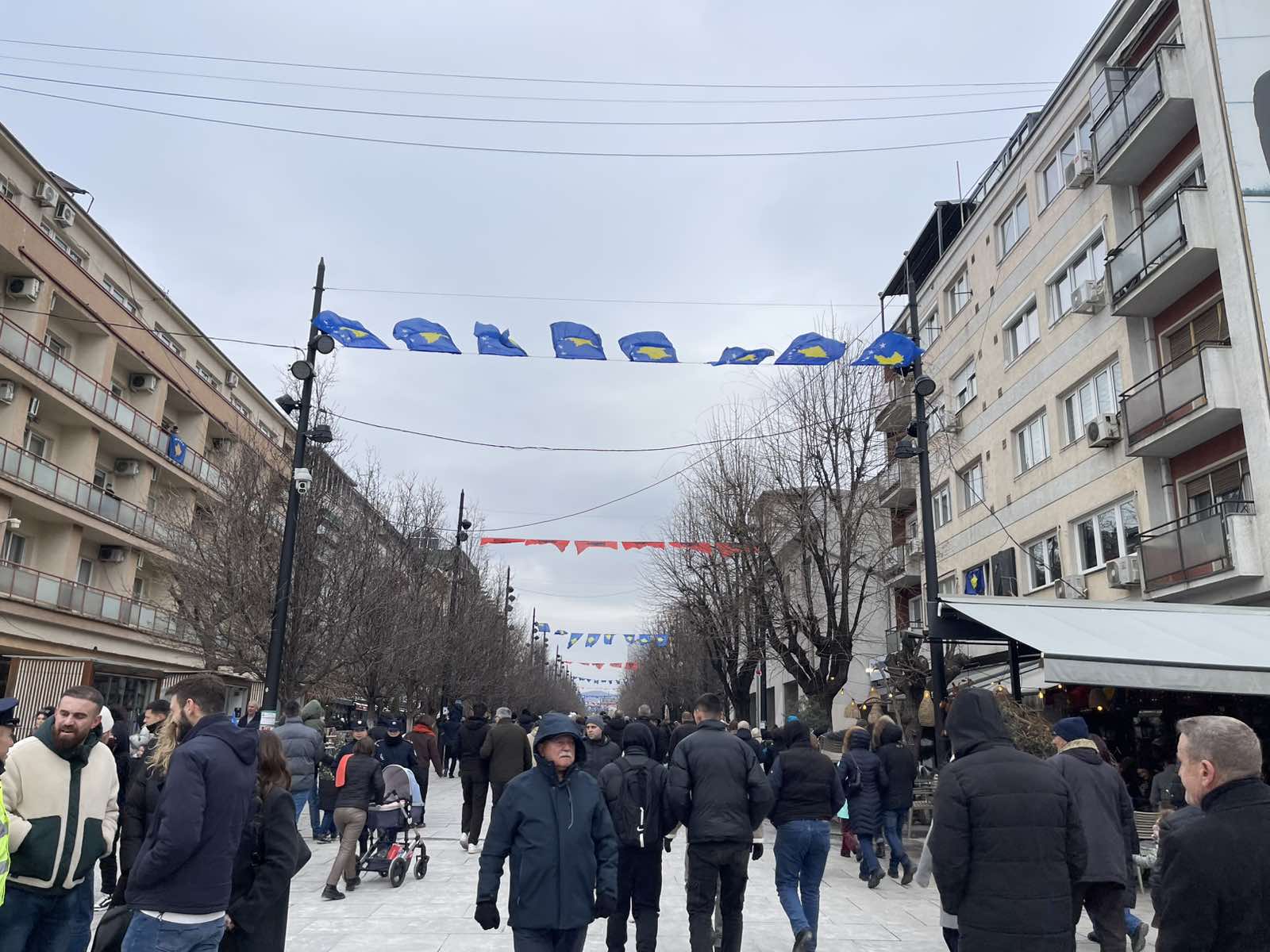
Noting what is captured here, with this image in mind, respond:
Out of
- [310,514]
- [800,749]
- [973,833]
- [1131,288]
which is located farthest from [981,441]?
[973,833]

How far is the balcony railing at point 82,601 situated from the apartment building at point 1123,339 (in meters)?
21.4

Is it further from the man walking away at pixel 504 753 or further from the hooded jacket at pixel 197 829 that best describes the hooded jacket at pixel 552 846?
the man walking away at pixel 504 753

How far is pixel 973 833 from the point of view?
4.52 metres

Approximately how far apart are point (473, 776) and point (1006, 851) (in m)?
9.73

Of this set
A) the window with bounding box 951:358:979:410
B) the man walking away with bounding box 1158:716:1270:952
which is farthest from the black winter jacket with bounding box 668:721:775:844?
the window with bounding box 951:358:979:410

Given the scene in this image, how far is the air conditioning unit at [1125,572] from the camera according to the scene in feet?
60.6

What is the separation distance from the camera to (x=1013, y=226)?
84.9 ft

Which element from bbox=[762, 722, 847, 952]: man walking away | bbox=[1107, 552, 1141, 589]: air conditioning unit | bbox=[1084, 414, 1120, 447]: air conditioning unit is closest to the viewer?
bbox=[762, 722, 847, 952]: man walking away

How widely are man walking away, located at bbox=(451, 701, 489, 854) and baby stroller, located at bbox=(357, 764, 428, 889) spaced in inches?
62.5

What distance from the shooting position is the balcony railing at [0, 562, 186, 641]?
24.6m

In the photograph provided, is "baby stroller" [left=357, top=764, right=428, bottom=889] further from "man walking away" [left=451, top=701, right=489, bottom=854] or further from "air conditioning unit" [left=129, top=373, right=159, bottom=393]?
"air conditioning unit" [left=129, top=373, right=159, bottom=393]

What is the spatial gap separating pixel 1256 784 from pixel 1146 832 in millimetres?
10462

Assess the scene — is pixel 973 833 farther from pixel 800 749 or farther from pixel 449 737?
pixel 449 737

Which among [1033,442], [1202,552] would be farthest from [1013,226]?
[1202,552]
